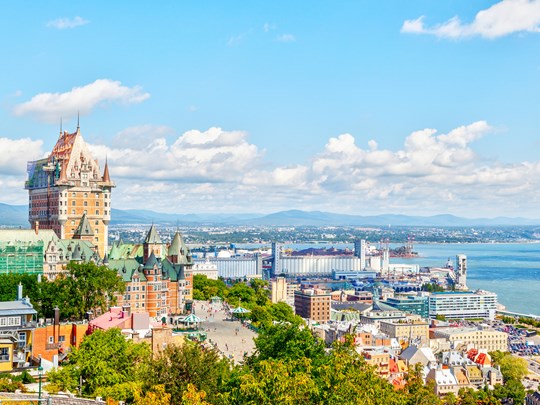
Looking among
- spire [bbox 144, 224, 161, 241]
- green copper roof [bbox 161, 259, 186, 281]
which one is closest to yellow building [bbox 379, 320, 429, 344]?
green copper roof [bbox 161, 259, 186, 281]

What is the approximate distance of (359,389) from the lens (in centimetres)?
3047

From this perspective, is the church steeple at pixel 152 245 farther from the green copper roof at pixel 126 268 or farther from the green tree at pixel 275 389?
the green tree at pixel 275 389

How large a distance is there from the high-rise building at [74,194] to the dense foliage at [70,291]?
18.1 m

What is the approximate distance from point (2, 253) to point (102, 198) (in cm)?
1650

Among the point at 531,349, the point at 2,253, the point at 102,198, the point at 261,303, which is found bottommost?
the point at 531,349

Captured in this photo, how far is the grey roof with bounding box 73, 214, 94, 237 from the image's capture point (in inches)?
3132

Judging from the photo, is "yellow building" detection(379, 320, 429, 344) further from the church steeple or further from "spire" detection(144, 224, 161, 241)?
"spire" detection(144, 224, 161, 241)

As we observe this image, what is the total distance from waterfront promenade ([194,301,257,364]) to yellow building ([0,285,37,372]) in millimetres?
13248

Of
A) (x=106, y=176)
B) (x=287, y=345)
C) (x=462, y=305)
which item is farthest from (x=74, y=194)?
(x=462, y=305)

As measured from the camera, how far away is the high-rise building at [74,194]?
82312 millimetres

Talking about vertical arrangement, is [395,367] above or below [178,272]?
below

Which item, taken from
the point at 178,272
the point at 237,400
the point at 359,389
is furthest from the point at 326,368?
the point at 178,272

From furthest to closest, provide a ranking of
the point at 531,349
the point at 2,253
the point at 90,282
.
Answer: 1. the point at 531,349
2. the point at 2,253
3. the point at 90,282

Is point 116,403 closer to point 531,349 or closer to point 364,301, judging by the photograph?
point 531,349
